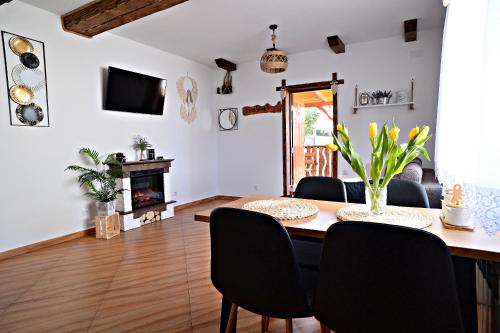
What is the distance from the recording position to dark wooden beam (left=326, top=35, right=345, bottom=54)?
4.52 metres

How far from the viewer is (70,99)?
3672mm

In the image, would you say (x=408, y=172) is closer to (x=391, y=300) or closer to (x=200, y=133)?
(x=391, y=300)

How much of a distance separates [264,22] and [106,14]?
1.89 metres

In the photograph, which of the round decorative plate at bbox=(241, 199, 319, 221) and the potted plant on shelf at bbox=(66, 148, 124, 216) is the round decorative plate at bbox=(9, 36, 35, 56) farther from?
the round decorative plate at bbox=(241, 199, 319, 221)

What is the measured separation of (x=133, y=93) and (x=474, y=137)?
4.19m

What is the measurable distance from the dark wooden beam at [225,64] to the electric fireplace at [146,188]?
234cm

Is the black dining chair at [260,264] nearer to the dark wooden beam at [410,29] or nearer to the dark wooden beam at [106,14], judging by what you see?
the dark wooden beam at [106,14]

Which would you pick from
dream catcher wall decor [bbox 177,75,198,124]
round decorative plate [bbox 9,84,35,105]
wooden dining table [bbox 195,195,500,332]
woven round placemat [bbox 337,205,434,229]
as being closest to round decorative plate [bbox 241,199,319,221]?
wooden dining table [bbox 195,195,500,332]

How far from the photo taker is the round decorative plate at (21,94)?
10.2 ft

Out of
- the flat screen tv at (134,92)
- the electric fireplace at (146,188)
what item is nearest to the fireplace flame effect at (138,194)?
the electric fireplace at (146,188)

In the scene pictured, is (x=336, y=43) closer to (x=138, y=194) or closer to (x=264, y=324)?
(x=138, y=194)

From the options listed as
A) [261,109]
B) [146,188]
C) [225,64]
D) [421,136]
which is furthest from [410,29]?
[146,188]

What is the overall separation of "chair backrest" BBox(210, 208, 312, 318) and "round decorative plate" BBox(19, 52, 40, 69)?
10.8ft

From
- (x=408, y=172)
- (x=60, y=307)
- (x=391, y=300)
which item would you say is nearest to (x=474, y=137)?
(x=391, y=300)
